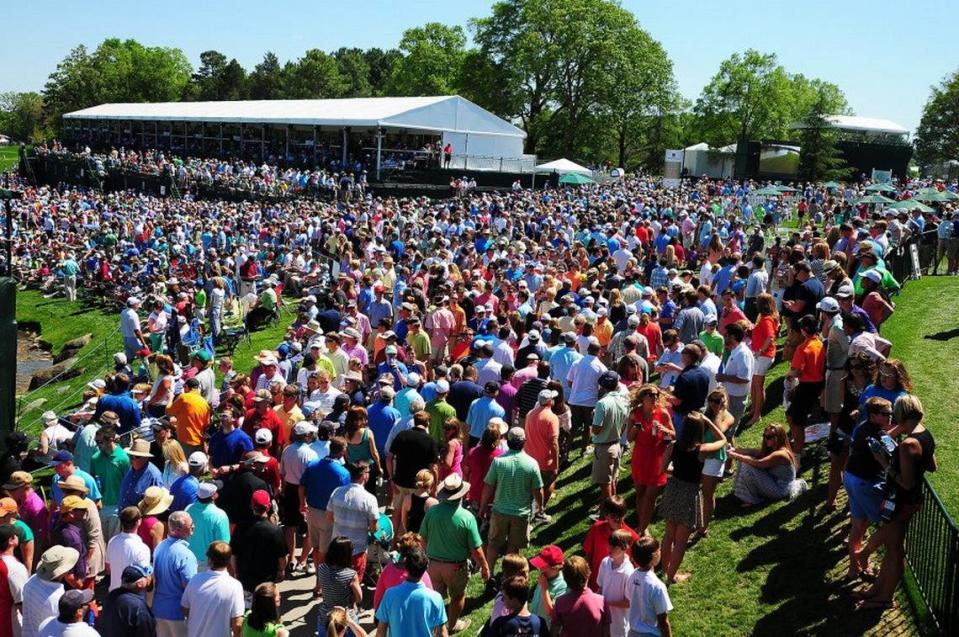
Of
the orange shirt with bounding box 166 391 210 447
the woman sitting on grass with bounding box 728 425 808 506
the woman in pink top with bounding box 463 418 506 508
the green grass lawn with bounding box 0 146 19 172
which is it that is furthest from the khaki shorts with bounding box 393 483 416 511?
the green grass lawn with bounding box 0 146 19 172

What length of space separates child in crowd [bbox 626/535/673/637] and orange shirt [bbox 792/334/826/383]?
3852mm

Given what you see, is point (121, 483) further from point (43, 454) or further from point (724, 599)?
point (724, 599)

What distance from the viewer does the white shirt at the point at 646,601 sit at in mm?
5441

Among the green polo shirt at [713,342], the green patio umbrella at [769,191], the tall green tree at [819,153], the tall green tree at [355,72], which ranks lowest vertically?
the green polo shirt at [713,342]

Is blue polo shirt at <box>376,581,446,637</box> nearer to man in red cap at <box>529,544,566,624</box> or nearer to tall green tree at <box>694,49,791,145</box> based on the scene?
man in red cap at <box>529,544,566,624</box>

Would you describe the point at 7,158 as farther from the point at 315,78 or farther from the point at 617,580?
the point at 617,580

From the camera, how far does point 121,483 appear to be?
8156mm

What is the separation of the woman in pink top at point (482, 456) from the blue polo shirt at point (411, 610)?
7.21 feet

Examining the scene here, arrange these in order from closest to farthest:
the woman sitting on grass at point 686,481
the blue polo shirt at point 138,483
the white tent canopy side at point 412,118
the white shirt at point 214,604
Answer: the white shirt at point 214,604, the woman sitting on grass at point 686,481, the blue polo shirt at point 138,483, the white tent canopy side at point 412,118

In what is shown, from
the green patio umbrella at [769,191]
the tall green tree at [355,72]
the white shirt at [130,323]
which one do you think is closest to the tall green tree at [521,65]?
the green patio umbrella at [769,191]

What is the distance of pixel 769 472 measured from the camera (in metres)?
8.19

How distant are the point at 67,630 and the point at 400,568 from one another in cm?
213

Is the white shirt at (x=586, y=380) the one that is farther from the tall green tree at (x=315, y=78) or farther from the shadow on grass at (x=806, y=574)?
the tall green tree at (x=315, y=78)

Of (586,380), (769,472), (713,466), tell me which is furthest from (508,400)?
(769,472)
